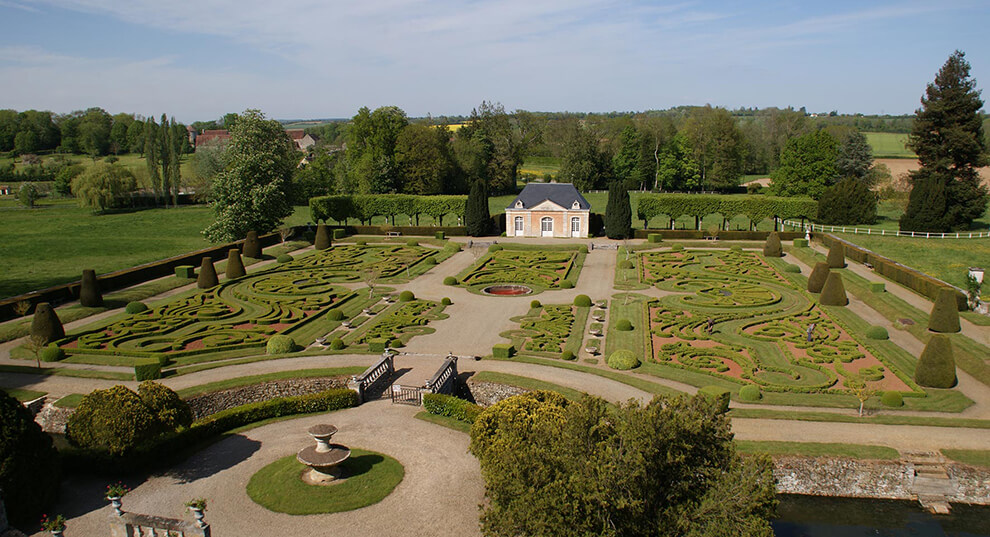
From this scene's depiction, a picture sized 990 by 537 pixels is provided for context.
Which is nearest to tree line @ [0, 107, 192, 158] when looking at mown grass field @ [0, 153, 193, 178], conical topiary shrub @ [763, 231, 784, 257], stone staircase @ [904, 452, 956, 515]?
mown grass field @ [0, 153, 193, 178]

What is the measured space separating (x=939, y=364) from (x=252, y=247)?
4822cm

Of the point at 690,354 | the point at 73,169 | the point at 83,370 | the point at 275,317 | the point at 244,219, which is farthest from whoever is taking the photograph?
the point at 73,169

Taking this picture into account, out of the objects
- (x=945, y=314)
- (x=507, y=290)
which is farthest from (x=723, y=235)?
(x=945, y=314)

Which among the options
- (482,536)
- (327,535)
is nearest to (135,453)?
(327,535)

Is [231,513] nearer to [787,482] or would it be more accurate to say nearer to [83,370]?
[83,370]

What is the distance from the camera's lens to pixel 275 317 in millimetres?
37281

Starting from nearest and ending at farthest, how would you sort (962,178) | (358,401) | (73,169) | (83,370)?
(358,401)
(83,370)
(962,178)
(73,169)

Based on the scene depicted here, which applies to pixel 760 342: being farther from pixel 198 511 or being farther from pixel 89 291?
pixel 89 291

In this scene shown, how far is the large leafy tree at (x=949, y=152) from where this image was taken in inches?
2347

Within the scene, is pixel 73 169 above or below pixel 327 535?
above

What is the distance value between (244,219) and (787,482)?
5071 centimetres

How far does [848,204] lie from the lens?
65.4 m

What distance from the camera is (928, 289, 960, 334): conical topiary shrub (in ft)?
105

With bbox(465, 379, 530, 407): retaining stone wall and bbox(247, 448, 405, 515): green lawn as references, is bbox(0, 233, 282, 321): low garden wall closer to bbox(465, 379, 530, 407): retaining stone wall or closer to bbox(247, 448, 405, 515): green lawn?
bbox(247, 448, 405, 515): green lawn
